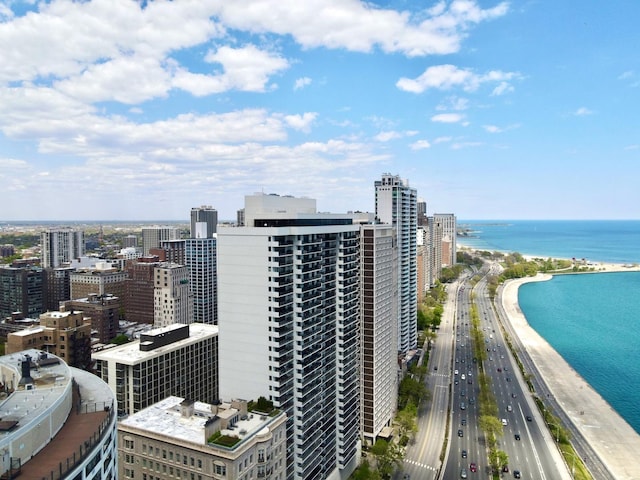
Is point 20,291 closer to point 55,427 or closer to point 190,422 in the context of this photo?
point 190,422

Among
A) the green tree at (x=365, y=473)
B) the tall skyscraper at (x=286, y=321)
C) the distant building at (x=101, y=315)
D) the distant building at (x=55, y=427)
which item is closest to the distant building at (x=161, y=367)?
the tall skyscraper at (x=286, y=321)

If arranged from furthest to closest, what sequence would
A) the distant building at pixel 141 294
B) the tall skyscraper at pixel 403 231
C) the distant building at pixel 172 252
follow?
1. the distant building at pixel 172 252
2. the distant building at pixel 141 294
3. the tall skyscraper at pixel 403 231

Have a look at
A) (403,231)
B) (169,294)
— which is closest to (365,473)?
(403,231)

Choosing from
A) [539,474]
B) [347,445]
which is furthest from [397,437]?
[539,474]

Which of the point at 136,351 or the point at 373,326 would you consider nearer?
the point at 136,351

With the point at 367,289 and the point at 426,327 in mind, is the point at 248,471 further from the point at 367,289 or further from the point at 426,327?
the point at 426,327

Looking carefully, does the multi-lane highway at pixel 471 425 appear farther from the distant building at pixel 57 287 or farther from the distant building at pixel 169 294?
the distant building at pixel 57 287

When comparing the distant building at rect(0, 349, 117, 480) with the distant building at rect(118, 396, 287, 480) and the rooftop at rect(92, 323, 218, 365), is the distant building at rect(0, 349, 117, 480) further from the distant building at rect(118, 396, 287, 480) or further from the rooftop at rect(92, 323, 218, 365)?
the rooftop at rect(92, 323, 218, 365)
